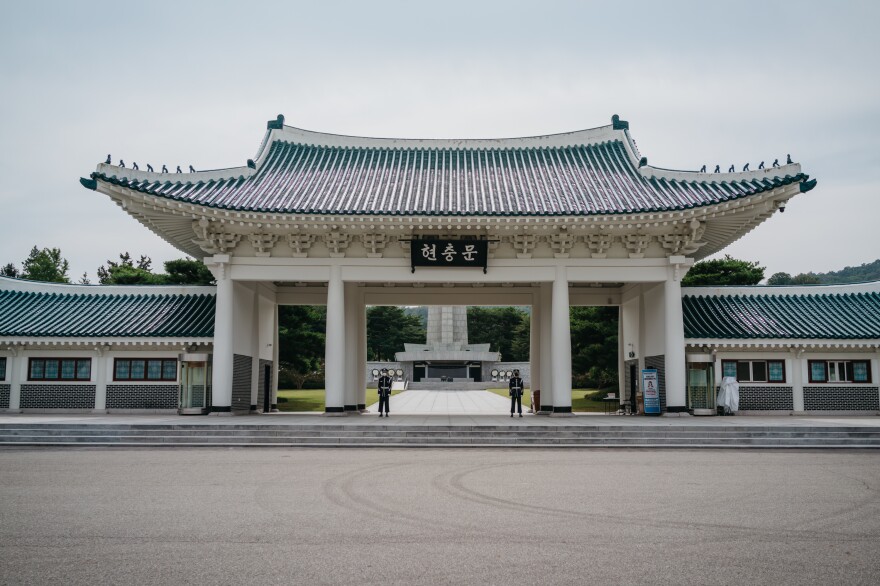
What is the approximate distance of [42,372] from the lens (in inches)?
826

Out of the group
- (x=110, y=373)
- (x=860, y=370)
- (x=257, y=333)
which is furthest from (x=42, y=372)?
(x=860, y=370)

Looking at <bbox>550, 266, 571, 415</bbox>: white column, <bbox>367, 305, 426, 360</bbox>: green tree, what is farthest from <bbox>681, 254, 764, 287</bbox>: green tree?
<bbox>367, 305, 426, 360</bbox>: green tree

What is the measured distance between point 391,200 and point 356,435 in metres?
7.51

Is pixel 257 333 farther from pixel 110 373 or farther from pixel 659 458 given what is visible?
pixel 659 458

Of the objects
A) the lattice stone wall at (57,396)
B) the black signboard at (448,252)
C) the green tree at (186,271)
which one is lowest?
the lattice stone wall at (57,396)

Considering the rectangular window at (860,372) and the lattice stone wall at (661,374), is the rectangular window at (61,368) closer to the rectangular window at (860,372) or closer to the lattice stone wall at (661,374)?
the lattice stone wall at (661,374)

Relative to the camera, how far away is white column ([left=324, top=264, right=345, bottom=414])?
1944 centimetres

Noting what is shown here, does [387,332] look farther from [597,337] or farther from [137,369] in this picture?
[137,369]

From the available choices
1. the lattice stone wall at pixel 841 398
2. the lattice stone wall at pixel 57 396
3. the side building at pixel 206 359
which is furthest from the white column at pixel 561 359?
the lattice stone wall at pixel 57 396

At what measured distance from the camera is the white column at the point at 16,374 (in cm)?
2078

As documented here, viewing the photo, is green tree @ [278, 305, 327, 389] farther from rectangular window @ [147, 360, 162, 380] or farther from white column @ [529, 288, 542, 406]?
white column @ [529, 288, 542, 406]

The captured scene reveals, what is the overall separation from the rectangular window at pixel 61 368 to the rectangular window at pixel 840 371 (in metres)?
22.0

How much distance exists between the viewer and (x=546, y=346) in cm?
2277

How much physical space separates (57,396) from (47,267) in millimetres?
33212
